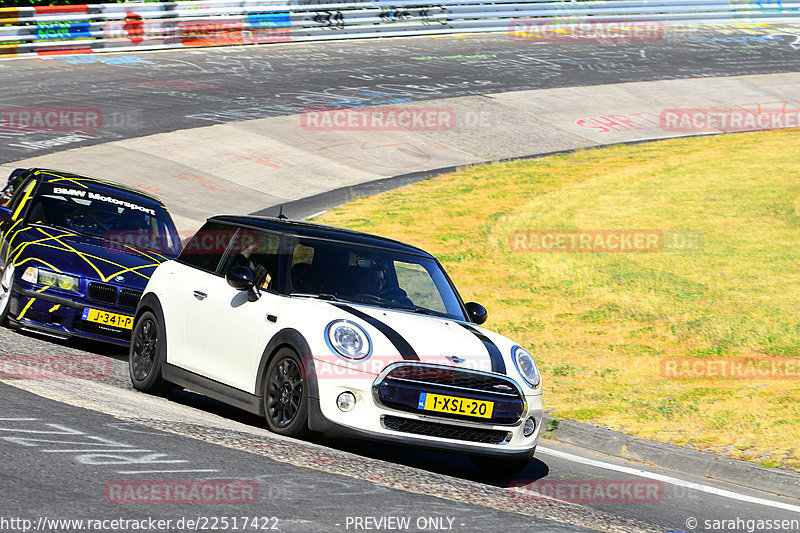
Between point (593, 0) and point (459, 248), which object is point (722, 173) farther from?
point (593, 0)

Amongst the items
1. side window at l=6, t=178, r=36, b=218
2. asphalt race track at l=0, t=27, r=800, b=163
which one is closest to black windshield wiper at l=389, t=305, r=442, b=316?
side window at l=6, t=178, r=36, b=218

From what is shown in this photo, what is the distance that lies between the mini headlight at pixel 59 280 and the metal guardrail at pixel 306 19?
74.6 feet

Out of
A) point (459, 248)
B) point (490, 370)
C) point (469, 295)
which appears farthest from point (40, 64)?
point (490, 370)

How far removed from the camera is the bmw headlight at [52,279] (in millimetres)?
9969

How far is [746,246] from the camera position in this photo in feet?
56.0

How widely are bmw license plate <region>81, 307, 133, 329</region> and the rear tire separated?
4.14 meters

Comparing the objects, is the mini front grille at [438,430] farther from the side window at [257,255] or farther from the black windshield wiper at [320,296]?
the side window at [257,255]

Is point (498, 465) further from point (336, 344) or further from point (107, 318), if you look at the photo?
point (107, 318)

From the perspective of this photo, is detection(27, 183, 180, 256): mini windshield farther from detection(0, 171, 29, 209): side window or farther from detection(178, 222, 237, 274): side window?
detection(178, 222, 237, 274): side window

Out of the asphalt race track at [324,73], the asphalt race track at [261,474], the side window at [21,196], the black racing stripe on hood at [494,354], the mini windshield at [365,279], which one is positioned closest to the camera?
the asphalt race track at [261,474]

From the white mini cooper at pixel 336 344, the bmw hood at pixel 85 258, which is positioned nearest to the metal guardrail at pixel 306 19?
the bmw hood at pixel 85 258

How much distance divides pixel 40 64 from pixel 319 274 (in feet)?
82.1

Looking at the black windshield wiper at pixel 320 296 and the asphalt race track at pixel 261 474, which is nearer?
the asphalt race track at pixel 261 474

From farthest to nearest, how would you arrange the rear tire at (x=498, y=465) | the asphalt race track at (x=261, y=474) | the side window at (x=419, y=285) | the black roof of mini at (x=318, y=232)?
the black roof of mini at (x=318, y=232) → the side window at (x=419, y=285) → the rear tire at (x=498, y=465) → the asphalt race track at (x=261, y=474)
